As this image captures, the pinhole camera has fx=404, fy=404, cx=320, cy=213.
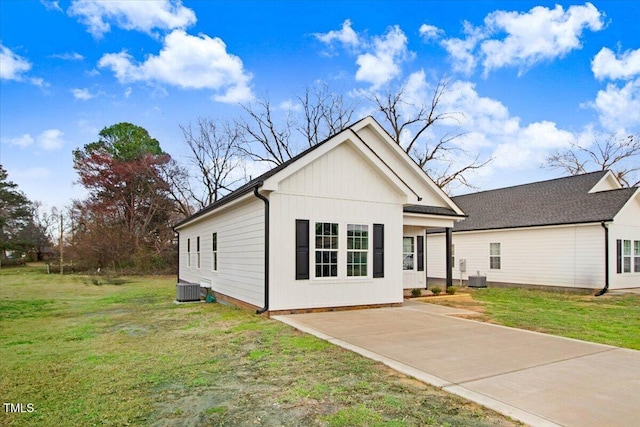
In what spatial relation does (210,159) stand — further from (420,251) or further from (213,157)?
(420,251)

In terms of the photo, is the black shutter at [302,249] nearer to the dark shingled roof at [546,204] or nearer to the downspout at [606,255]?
the dark shingled roof at [546,204]

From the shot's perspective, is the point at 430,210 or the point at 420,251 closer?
the point at 430,210

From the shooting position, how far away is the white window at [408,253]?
14.5m

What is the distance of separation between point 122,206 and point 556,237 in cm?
2949

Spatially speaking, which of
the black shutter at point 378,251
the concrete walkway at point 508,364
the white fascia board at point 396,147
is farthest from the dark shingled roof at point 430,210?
the concrete walkway at point 508,364

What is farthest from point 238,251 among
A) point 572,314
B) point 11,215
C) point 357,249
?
point 11,215

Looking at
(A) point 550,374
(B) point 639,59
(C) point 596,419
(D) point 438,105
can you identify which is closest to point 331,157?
(A) point 550,374

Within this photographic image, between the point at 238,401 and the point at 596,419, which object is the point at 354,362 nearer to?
the point at 238,401

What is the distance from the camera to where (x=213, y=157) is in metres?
33.5

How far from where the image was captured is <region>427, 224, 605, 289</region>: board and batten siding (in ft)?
52.0

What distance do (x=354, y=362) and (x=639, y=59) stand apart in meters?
23.7

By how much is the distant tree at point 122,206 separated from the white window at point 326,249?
23260 mm

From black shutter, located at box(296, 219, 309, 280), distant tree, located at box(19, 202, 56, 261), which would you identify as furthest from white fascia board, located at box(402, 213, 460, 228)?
distant tree, located at box(19, 202, 56, 261)

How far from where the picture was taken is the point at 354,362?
546 centimetres
